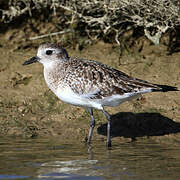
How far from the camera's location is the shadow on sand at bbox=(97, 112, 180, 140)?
30.7 feet

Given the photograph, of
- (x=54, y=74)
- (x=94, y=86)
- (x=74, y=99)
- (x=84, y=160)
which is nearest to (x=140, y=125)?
(x=94, y=86)

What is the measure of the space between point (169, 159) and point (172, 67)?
12.9ft

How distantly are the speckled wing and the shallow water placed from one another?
3.05ft

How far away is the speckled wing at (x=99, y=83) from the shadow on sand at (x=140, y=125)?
105 centimetres

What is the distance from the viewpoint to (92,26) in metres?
12.0

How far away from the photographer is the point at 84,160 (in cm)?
753

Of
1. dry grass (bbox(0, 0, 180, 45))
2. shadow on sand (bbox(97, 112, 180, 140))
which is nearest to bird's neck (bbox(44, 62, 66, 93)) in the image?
shadow on sand (bbox(97, 112, 180, 140))

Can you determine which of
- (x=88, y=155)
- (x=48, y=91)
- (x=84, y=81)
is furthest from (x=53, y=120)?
(x=88, y=155)

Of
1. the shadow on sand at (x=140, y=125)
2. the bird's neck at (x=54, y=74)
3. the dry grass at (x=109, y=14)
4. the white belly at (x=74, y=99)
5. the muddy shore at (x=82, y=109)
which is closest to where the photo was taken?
the white belly at (x=74, y=99)

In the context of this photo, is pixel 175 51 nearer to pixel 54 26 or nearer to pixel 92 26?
pixel 92 26

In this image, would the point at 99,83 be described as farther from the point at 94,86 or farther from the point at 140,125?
the point at 140,125

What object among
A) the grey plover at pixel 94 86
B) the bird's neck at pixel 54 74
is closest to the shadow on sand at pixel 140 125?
the grey plover at pixel 94 86

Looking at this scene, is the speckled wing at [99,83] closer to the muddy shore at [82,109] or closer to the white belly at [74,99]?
the white belly at [74,99]

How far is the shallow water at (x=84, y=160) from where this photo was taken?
663 cm
